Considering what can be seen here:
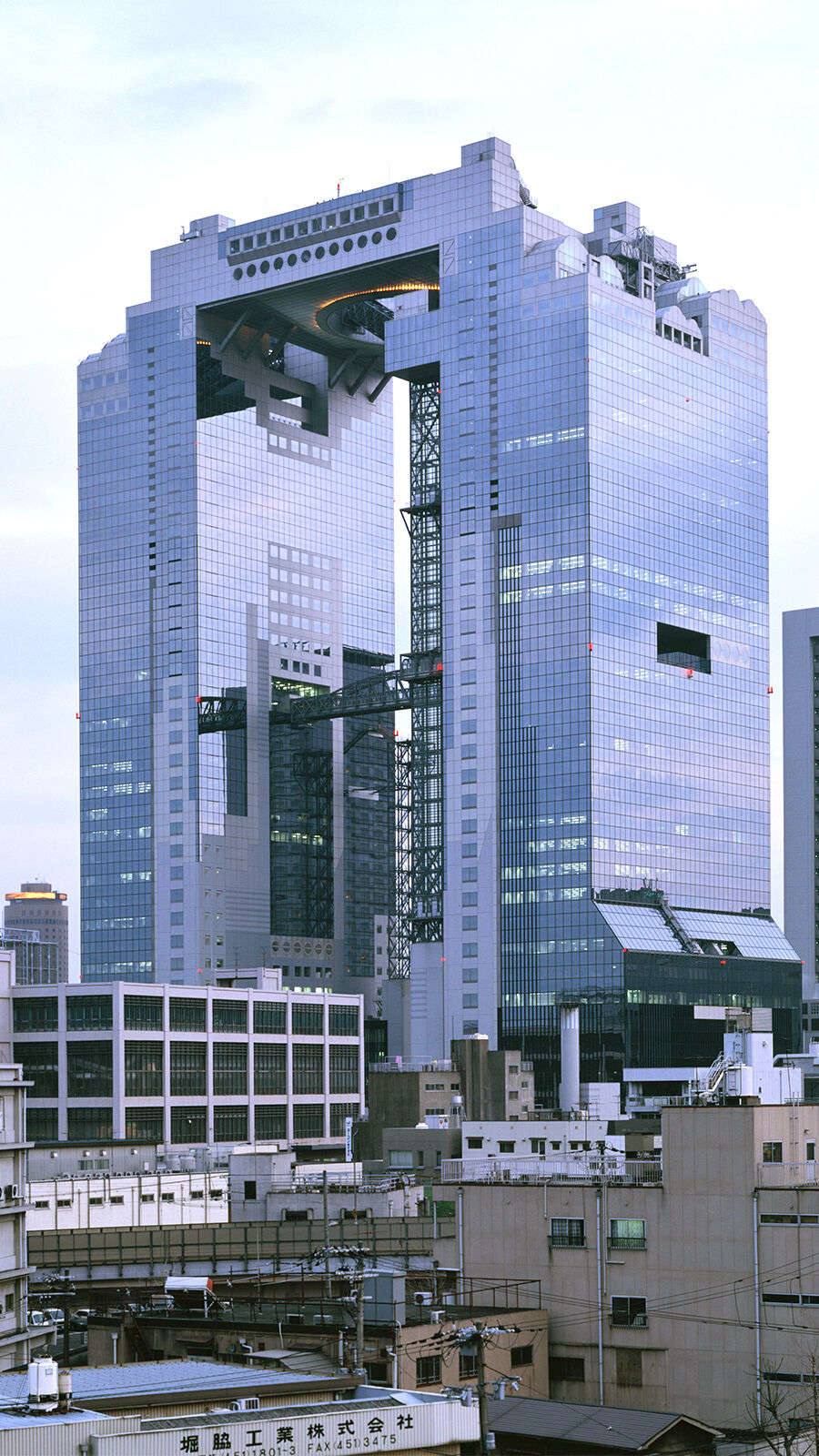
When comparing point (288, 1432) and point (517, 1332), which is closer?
point (288, 1432)

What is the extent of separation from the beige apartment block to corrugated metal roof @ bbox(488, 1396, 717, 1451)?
12.5 metres

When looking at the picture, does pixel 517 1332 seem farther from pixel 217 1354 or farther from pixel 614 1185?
pixel 217 1354

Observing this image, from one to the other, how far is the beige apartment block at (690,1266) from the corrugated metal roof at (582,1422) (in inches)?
493

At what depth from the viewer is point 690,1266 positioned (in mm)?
97625

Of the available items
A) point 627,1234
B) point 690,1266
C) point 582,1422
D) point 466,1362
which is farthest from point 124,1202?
point 582,1422

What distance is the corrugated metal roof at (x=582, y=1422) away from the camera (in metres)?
79.2

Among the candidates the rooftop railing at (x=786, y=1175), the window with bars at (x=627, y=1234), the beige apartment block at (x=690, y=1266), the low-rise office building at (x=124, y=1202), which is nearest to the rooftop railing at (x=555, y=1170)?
the window with bars at (x=627, y=1234)

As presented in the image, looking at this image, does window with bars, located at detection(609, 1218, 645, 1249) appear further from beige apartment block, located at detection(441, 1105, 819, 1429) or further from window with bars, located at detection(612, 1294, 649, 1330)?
window with bars, located at detection(612, 1294, 649, 1330)

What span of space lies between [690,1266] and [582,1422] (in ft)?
58.4

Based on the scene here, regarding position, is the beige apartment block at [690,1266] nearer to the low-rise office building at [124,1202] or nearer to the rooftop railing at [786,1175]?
the rooftop railing at [786,1175]

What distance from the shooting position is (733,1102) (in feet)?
334

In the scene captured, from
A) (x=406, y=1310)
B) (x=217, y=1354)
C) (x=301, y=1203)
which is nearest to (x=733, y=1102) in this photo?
(x=406, y=1310)

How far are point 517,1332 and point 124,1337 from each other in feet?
59.9

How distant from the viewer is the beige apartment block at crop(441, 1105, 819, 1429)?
94312 millimetres
